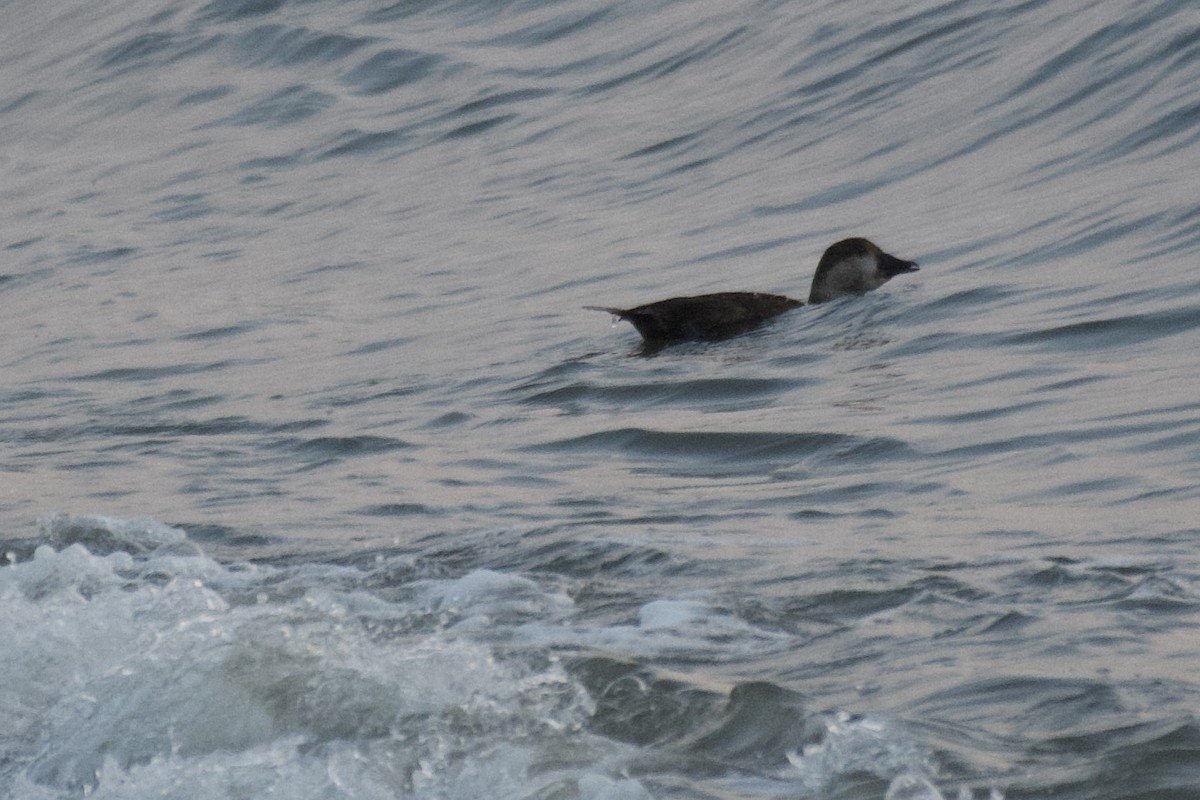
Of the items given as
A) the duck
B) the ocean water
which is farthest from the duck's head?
the ocean water

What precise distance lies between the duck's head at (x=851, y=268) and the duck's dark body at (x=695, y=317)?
22.6 inches

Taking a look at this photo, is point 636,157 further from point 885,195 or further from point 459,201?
point 885,195

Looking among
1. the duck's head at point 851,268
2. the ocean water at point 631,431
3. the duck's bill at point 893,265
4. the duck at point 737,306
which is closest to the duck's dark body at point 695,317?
the duck at point 737,306

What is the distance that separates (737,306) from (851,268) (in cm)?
77

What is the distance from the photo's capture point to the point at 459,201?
14.0 metres

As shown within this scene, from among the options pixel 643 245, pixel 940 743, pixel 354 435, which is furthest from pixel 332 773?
pixel 643 245

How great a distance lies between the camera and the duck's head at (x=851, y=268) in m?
9.60

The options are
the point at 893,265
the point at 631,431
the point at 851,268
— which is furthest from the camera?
the point at 893,265

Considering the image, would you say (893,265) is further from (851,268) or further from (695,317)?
(695,317)

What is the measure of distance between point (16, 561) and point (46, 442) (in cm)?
259

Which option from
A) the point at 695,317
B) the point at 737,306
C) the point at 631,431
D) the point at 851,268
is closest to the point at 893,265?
the point at 851,268

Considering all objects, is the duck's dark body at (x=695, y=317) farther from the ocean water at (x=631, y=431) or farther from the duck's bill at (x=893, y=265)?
the duck's bill at (x=893, y=265)

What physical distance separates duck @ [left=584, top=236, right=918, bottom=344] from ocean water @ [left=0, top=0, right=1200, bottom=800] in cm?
14

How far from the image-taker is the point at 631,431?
7.37 metres
